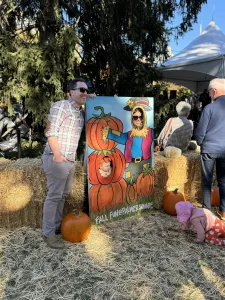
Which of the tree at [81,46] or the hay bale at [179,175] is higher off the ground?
the tree at [81,46]

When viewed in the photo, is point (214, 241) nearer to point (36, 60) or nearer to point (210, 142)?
point (210, 142)

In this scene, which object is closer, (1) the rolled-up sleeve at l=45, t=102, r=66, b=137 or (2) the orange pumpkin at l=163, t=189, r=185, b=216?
(1) the rolled-up sleeve at l=45, t=102, r=66, b=137

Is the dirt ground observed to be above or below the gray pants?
below

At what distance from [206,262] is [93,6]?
5.61m

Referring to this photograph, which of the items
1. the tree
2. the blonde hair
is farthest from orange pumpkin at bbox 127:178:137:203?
the tree

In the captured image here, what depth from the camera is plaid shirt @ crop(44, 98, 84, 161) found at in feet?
8.79

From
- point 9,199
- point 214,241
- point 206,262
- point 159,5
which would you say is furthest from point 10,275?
point 159,5

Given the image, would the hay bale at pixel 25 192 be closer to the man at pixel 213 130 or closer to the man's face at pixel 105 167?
the man's face at pixel 105 167

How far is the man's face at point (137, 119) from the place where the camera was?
373cm

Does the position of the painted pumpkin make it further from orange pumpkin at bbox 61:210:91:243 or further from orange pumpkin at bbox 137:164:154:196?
orange pumpkin at bbox 61:210:91:243

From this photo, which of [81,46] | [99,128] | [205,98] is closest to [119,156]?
[99,128]

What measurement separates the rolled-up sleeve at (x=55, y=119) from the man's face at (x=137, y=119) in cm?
124

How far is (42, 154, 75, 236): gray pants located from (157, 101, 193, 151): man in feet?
6.43

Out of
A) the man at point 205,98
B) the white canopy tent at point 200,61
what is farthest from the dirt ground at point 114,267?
the man at point 205,98
